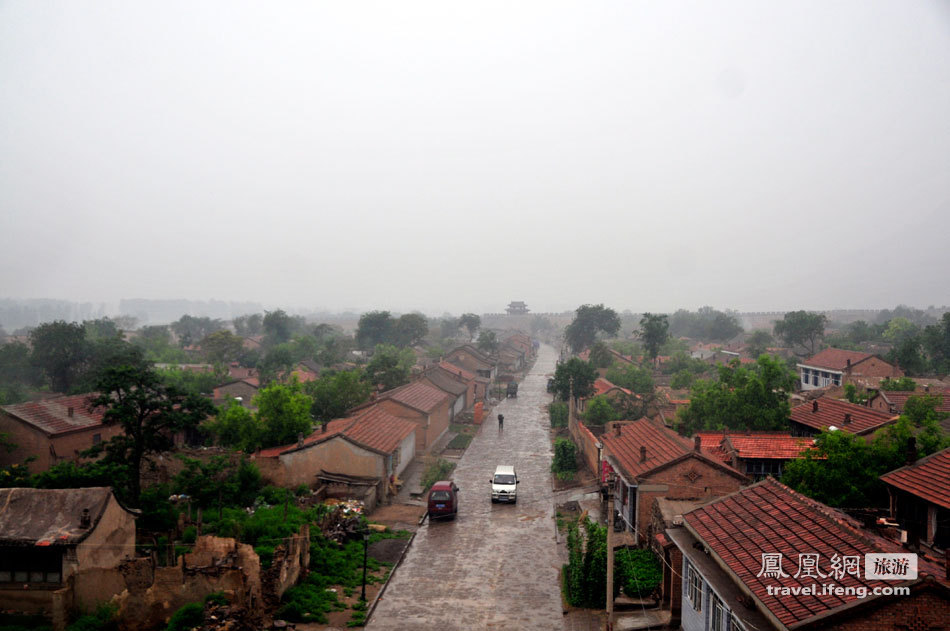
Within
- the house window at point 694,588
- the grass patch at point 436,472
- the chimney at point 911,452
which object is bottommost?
the grass patch at point 436,472

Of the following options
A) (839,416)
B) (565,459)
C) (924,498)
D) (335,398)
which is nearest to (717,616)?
(924,498)

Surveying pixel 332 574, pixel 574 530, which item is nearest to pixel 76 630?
pixel 332 574

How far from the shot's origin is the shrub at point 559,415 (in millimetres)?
43656

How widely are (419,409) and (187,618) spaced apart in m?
22.0

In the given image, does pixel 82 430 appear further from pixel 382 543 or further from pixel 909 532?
pixel 909 532

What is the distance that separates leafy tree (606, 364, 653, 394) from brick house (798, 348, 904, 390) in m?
15.9

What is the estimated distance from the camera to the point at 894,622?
26.2ft

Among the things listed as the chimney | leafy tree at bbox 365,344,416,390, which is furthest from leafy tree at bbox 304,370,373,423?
the chimney

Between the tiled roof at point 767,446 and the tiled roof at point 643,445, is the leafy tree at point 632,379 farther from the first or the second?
the tiled roof at point 767,446

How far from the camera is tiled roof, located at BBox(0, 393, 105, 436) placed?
90.5 feet

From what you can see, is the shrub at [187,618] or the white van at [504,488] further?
the white van at [504,488]

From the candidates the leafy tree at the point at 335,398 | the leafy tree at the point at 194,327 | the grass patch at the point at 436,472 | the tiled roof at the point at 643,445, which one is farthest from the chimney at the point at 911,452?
the leafy tree at the point at 194,327

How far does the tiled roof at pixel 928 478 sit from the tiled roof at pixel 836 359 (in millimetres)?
41732

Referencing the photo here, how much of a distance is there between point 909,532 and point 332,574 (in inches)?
593
